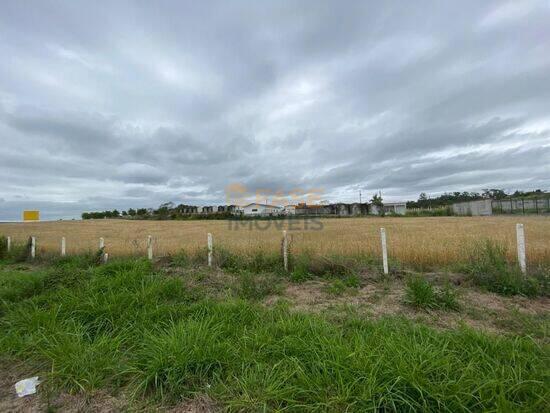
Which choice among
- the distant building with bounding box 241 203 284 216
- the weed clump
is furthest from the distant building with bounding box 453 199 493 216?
the weed clump

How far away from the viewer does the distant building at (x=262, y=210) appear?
153ft

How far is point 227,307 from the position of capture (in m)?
3.86

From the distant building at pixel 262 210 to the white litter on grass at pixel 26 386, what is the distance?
42126 mm

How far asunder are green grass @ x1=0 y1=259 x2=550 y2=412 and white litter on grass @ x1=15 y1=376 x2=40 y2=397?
4.5 inches

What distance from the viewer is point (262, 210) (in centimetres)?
5225

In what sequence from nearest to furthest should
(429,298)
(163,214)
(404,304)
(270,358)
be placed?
(270,358) < (429,298) < (404,304) < (163,214)

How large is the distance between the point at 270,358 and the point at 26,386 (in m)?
2.33

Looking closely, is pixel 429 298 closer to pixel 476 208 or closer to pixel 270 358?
pixel 270 358

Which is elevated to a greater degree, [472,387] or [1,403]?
[472,387]

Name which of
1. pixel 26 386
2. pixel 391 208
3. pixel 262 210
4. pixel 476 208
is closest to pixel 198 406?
pixel 26 386

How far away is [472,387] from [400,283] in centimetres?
397

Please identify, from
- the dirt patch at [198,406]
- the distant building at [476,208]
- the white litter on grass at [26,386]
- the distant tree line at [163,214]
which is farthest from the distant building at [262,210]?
the dirt patch at [198,406]

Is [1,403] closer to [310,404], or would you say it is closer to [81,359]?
[81,359]

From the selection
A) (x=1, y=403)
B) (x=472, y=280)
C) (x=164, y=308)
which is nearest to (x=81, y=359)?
(x=1, y=403)
